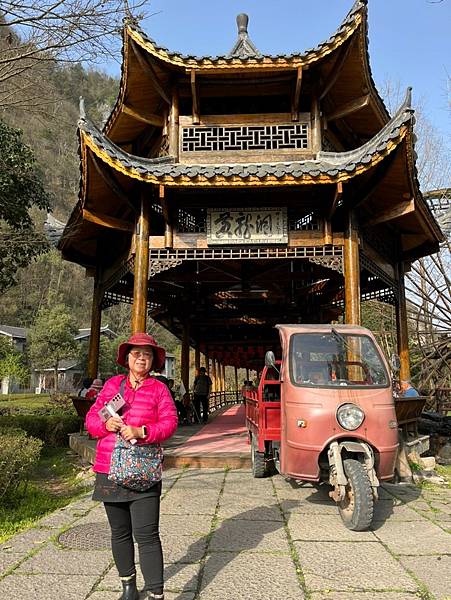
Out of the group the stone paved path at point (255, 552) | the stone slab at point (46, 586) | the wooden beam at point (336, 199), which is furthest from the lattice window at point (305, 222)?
the stone slab at point (46, 586)

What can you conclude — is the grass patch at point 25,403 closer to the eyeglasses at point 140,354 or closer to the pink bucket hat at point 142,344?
the pink bucket hat at point 142,344

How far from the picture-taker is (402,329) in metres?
11.0

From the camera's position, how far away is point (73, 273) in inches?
2566

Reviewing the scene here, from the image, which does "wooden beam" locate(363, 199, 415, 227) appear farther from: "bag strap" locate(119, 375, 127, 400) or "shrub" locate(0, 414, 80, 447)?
"shrub" locate(0, 414, 80, 447)

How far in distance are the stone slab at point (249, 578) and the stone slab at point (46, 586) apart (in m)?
0.84

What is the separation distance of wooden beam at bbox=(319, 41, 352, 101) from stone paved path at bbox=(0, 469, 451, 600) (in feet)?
23.8

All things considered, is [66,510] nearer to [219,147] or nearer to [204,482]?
[204,482]

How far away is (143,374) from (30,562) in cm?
202

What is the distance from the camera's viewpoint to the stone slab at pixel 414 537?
161 inches

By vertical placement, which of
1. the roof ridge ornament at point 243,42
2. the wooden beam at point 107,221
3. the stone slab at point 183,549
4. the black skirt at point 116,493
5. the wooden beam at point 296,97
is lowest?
the stone slab at point 183,549

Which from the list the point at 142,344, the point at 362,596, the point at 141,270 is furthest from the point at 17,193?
the point at 362,596

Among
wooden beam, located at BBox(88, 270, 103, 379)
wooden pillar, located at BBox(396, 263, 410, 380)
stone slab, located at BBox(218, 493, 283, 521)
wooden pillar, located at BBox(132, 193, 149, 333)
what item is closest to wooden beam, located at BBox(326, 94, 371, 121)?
wooden pillar, located at BBox(396, 263, 410, 380)

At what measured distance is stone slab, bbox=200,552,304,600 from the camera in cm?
318

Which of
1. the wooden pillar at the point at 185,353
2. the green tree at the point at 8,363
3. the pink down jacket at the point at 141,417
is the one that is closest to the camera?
the pink down jacket at the point at 141,417
